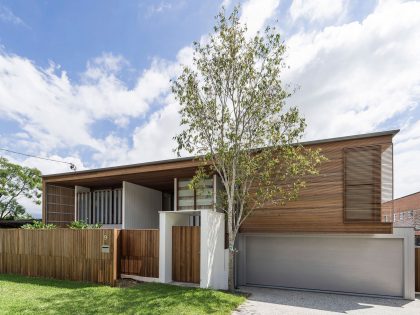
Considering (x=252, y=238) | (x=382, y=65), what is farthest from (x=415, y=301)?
(x=382, y=65)

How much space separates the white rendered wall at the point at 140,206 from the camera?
1434 centimetres

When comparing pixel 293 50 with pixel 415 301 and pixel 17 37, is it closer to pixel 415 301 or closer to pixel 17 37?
pixel 415 301

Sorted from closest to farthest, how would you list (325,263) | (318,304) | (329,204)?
(318,304) < (329,204) < (325,263)

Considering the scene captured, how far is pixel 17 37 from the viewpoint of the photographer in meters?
11.7

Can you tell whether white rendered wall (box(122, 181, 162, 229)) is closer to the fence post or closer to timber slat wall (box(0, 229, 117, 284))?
timber slat wall (box(0, 229, 117, 284))

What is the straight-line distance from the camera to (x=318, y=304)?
845 cm

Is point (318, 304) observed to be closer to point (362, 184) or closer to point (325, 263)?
point (325, 263)

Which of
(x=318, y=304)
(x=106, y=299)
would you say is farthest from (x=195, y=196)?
(x=318, y=304)

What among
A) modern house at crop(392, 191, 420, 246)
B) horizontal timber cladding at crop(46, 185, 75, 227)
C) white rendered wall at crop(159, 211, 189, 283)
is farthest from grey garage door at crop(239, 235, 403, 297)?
modern house at crop(392, 191, 420, 246)

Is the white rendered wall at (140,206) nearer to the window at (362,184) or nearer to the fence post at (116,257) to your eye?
the fence post at (116,257)

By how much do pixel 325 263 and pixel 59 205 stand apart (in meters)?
12.0

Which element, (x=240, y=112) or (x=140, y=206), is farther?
(x=140, y=206)

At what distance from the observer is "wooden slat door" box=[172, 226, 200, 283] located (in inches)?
384

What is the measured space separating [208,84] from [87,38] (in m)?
5.10
